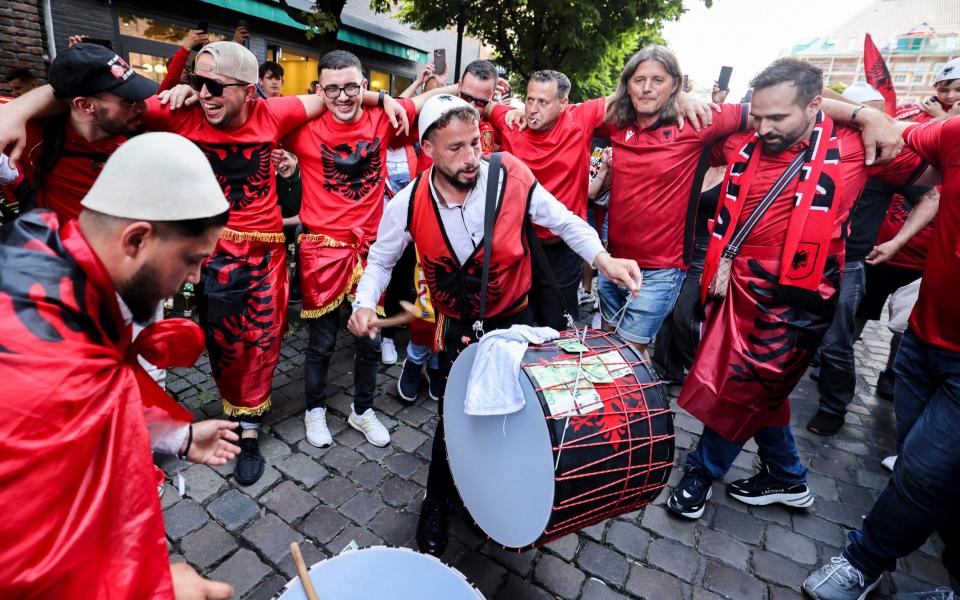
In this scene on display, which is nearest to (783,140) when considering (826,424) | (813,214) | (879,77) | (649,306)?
(813,214)

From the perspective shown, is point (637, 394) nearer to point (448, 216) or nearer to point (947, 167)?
point (448, 216)

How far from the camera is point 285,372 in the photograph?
4523mm

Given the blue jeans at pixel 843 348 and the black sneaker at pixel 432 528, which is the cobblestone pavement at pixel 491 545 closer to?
the black sneaker at pixel 432 528

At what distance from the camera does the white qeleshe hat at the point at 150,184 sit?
1.25m

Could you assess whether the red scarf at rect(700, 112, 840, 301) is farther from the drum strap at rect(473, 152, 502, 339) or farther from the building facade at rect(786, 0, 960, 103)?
the building facade at rect(786, 0, 960, 103)

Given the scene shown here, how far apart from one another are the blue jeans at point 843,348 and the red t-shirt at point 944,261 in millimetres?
1677

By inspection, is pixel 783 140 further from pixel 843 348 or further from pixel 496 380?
pixel 843 348

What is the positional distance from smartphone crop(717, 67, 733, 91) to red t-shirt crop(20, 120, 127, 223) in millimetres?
4707

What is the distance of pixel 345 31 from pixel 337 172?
12.3 meters

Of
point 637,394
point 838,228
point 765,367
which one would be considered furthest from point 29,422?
point 838,228

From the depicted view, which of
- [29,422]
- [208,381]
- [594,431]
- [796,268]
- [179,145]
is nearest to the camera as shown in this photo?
[29,422]

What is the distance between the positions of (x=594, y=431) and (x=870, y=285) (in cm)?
419

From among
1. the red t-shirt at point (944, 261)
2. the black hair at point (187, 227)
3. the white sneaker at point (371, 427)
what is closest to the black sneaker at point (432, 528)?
the white sneaker at point (371, 427)

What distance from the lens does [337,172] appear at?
3.52 meters
